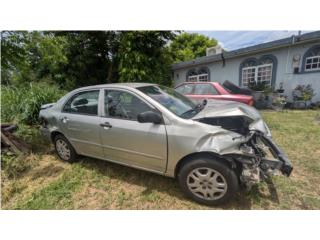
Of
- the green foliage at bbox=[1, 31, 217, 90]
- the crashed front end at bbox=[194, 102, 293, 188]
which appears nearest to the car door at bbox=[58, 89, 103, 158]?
the crashed front end at bbox=[194, 102, 293, 188]

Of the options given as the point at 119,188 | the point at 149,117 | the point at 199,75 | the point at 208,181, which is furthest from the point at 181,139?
the point at 199,75

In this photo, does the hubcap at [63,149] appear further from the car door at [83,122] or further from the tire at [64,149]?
the car door at [83,122]

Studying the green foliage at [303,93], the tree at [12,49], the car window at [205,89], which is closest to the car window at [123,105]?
the tree at [12,49]

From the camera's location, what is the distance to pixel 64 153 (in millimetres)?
3420

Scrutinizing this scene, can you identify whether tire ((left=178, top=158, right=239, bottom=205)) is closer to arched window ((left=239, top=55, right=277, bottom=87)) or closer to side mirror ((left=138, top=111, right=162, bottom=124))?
side mirror ((left=138, top=111, right=162, bottom=124))

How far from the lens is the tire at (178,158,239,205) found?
2045 millimetres

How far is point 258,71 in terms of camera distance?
31.9ft

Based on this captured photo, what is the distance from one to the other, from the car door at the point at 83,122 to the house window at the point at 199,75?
10208 mm

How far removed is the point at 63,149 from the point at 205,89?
4405 millimetres

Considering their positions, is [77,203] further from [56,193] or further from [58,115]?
[58,115]

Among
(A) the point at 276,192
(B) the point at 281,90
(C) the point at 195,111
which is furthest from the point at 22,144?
(B) the point at 281,90

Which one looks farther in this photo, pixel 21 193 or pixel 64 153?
pixel 64 153

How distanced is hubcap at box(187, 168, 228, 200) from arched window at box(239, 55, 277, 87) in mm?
9370
